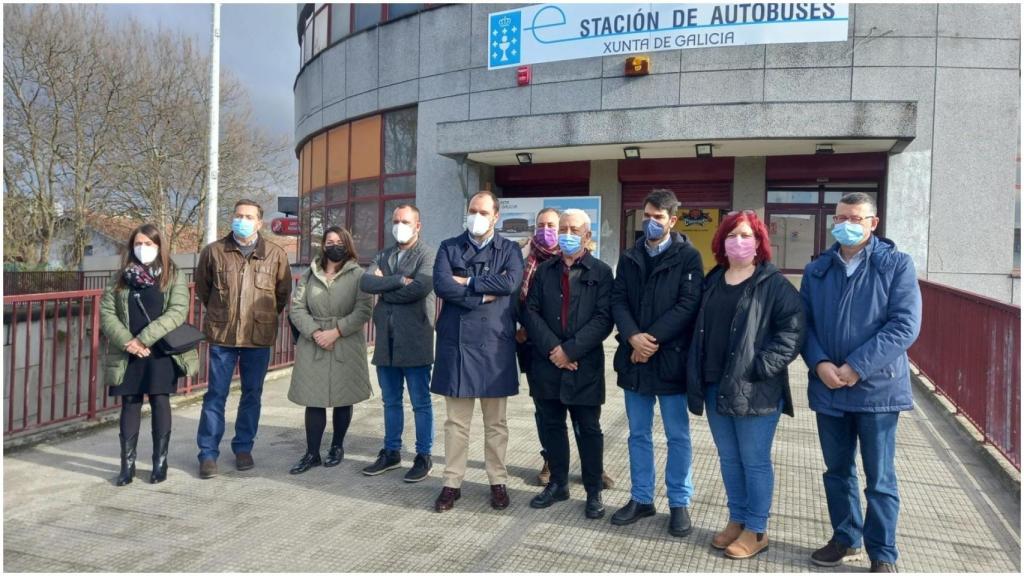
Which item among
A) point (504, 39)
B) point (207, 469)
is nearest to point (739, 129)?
point (504, 39)

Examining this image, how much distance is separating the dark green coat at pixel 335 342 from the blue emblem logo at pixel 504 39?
9668 millimetres

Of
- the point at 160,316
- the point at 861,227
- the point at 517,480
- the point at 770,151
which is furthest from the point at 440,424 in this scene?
the point at 770,151

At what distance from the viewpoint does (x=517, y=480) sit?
4.71 metres

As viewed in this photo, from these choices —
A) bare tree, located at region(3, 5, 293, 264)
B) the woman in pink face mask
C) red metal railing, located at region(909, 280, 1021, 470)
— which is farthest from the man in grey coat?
bare tree, located at region(3, 5, 293, 264)

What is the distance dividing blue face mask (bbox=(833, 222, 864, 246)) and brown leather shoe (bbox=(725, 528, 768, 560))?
151 centimetres

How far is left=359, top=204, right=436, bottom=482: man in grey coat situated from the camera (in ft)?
15.5

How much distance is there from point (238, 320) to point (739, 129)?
8991 millimetres

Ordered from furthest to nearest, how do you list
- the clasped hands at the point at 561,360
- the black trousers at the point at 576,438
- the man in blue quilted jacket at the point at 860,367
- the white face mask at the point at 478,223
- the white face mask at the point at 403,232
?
the white face mask at the point at 403,232 < the white face mask at the point at 478,223 < the black trousers at the point at 576,438 < the clasped hands at the point at 561,360 < the man in blue quilted jacket at the point at 860,367

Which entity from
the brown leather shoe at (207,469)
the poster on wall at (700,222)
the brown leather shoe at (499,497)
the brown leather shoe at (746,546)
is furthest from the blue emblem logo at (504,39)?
the brown leather shoe at (746,546)

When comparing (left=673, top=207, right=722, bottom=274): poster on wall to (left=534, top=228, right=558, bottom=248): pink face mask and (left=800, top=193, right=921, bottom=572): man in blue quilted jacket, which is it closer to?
→ (left=534, top=228, right=558, bottom=248): pink face mask

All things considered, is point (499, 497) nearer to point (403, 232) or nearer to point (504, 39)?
point (403, 232)

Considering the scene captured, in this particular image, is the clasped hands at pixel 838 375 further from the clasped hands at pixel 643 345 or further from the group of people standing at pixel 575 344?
the clasped hands at pixel 643 345

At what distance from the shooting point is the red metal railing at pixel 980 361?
16.0 feet

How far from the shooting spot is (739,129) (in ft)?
37.4
